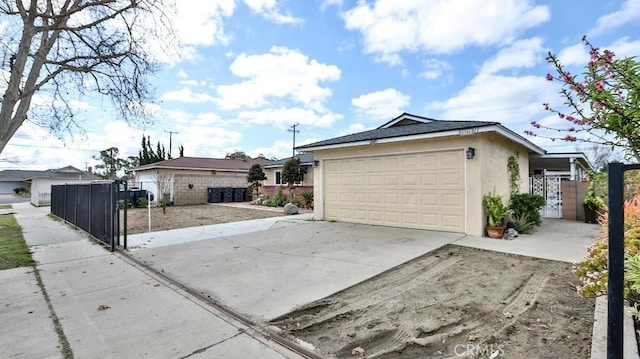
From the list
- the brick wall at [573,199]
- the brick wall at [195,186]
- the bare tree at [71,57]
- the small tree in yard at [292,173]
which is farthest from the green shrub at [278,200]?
the brick wall at [573,199]

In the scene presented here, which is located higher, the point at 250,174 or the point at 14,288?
the point at 250,174

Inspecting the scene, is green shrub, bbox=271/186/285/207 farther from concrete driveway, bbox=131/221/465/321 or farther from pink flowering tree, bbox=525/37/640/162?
pink flowering tree, bbox=525/37/640/162

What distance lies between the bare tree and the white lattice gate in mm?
14038

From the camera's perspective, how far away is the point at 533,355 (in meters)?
2.46

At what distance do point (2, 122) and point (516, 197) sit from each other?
1239 centimetres

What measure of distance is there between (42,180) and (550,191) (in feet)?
134

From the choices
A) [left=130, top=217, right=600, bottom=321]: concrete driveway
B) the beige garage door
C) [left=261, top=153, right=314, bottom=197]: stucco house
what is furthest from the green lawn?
[left=261, top=153, right=314, bottom=197]: stucco house

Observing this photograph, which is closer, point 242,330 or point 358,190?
point 242,330

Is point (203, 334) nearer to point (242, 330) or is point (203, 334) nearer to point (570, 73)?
point (242, 330)

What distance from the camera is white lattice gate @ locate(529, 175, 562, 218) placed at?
11.7m

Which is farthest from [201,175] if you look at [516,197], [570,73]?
[570,73]

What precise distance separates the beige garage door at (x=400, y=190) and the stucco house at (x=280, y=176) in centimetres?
693

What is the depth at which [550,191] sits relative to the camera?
12047 mm

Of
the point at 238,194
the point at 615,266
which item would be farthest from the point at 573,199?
the point at 238,194
